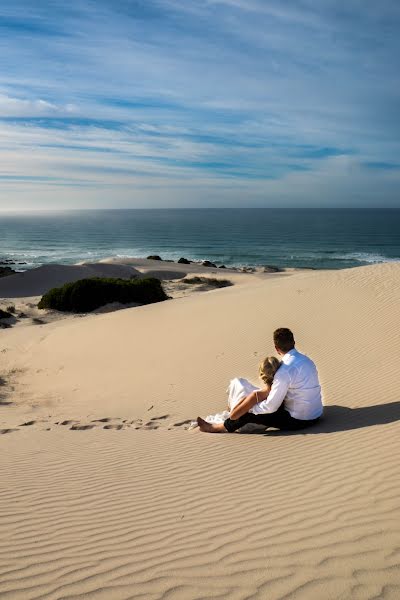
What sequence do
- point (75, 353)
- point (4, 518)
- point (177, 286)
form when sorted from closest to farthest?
point (4, 518), point (75, 353), point (177, 286)

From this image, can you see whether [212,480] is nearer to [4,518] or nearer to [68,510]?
[68,510]

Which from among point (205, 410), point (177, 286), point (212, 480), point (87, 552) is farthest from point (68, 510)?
point (177, 286)

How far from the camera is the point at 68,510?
14.1ft

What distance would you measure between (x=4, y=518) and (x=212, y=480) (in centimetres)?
185

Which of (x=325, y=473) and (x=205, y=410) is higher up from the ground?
(x=325, y=473)

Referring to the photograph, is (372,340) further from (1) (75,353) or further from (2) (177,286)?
(2) (177,286)

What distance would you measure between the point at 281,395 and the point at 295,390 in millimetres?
211

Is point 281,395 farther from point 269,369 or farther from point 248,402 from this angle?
point 248,402

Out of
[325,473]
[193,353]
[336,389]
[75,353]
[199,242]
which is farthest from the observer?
[199,242]

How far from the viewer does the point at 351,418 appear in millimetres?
6828

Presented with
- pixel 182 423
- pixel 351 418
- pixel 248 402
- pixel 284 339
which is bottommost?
pixel 182 423

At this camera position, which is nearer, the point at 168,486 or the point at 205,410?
the point at 168,486

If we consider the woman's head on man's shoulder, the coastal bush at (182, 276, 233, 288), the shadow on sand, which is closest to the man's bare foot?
the shadow on sand

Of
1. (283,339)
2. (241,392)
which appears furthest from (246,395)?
(283,339)
